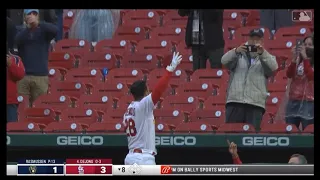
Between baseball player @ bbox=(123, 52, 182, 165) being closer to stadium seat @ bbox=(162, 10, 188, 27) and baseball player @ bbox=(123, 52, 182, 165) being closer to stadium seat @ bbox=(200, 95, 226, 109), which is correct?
stadium seat @ bbox=(200, 95, 226, 109)

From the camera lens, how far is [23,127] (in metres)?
9.84

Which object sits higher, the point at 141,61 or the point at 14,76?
the point at 141,61

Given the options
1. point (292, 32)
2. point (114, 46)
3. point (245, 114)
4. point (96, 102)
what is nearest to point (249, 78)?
point (245, 114)

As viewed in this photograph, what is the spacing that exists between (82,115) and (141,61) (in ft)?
4.21

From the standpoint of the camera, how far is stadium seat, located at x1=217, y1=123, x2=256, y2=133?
31.6 feet

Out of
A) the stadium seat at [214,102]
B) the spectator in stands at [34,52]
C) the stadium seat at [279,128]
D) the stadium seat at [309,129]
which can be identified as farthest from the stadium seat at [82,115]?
the stadium seat at [309,129]

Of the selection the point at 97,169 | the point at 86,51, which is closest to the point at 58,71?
the point at 86,51

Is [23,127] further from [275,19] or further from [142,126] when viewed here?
[275,19]

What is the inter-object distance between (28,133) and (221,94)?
215cm

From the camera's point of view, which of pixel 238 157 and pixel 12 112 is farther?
pixel 12 112

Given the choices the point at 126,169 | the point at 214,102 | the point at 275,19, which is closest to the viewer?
the point at 126,169

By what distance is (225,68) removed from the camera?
10.3 meters

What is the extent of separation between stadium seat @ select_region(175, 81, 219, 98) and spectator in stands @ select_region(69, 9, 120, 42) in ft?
5.47

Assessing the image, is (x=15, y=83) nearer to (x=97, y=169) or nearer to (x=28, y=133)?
(x=28, y=133)
